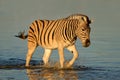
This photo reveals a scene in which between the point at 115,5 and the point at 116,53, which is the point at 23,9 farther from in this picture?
the point at 116,53

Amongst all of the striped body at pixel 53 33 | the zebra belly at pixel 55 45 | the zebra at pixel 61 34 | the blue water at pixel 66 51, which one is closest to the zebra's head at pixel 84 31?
the zebra at pixel 61 34

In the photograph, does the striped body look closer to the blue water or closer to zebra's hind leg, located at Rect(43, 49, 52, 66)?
zebra's hind leg, located at Rect(43, 49, 52, 66)

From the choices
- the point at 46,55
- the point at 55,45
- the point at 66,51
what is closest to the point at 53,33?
the point at 55,45

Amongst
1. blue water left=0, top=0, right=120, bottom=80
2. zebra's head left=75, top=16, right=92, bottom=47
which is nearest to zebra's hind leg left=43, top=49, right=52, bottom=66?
blue water left=0, top=0, right=120, bottom=80

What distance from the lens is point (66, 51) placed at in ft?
71.1

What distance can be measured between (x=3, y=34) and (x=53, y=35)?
820 centimetres

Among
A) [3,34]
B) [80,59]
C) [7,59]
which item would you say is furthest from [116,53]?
[3,34]

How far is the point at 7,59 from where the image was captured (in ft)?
66.0

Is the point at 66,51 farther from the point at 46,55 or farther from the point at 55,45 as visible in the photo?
the point at 55,45

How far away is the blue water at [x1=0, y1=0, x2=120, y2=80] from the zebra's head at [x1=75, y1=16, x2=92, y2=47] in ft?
2.66

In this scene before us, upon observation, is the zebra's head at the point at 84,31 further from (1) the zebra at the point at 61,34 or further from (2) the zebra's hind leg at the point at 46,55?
(2) the zebra's hind leg at the point at 46,55

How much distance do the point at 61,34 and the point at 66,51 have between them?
334 cm

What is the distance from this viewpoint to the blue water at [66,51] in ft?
54.0

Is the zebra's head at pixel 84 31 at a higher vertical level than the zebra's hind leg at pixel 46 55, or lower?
higher
